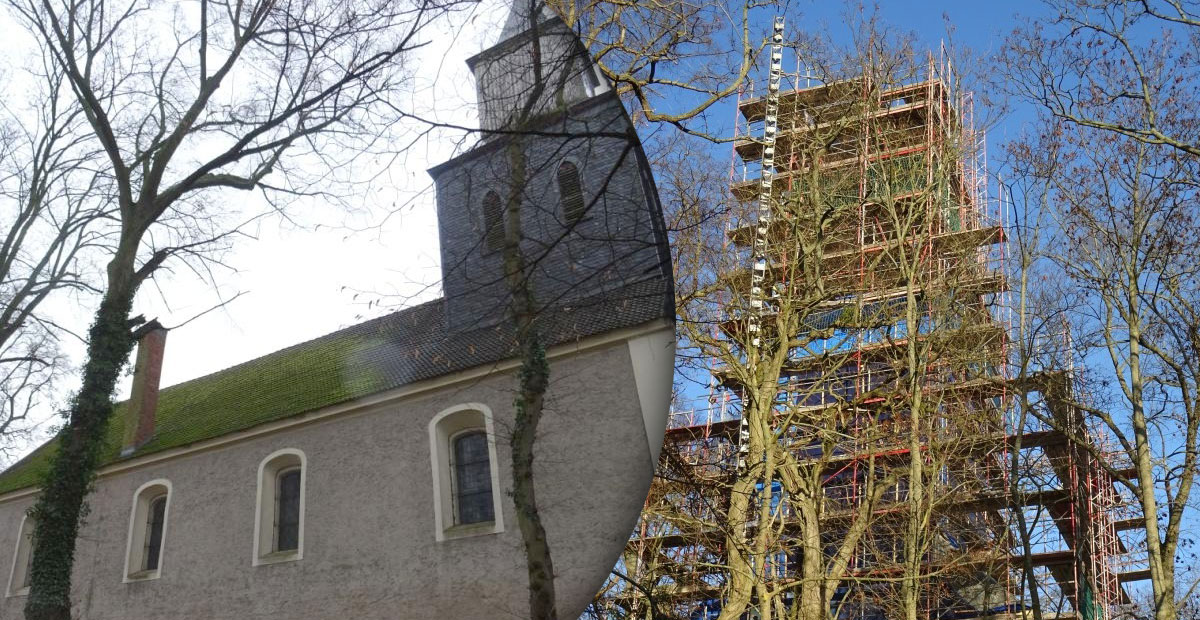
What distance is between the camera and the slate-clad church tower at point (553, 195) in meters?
1.16

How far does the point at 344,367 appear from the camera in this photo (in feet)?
3.62

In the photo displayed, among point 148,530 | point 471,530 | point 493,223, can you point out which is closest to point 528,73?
point 493,223

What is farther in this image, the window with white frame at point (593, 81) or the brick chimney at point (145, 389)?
the window with white frame at point (593, 81)

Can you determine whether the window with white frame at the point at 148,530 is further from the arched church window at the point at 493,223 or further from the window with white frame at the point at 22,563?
the arched church window at the point at 493,223

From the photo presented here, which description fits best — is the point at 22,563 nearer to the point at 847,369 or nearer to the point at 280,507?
the point at 280,507

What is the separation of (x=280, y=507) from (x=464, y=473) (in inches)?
7.8

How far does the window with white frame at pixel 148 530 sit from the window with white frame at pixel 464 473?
1.04ft

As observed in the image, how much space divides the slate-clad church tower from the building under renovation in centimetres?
758

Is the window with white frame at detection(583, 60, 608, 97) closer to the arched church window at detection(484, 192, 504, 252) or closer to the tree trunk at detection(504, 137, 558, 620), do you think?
the arched church window at detection(484, 192, 504, 252)

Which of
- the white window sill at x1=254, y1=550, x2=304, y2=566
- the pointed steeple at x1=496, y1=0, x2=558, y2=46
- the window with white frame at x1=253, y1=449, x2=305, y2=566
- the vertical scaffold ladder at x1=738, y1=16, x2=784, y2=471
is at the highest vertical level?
the vertical scaffold ladder at x1=738, y1=16, x2=784, y2=471

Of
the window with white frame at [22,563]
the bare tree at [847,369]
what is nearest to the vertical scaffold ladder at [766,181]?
the bare tree at [847,369]

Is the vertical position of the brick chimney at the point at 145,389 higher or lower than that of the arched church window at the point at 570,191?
lower

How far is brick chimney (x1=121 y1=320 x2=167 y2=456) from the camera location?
44.1 inches

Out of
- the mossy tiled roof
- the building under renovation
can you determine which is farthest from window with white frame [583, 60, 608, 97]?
the building under renovation
